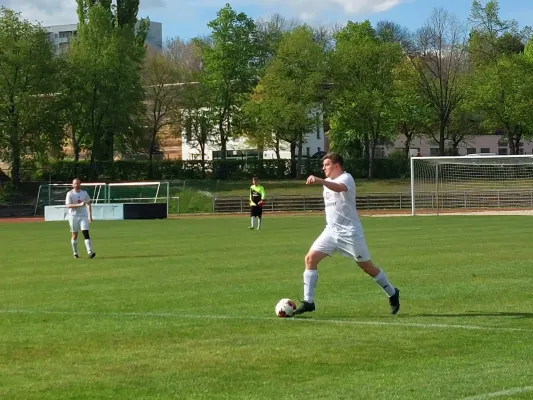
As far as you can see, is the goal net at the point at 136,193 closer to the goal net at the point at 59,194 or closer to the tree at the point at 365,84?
the goal net at the point at 59,194

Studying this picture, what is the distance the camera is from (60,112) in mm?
67812

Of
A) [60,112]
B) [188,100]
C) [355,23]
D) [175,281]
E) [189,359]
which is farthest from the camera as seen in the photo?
[355,23]

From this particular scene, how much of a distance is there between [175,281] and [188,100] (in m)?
63.1

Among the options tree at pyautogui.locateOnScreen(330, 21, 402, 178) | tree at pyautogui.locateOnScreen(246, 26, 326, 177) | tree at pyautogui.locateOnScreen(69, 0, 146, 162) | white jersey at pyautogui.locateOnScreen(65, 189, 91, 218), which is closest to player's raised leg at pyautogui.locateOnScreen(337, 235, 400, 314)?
white jersey at pyautogui.locateOnScreen(65, 189, 91, 218)

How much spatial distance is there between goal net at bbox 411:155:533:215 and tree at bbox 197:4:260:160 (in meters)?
26.7

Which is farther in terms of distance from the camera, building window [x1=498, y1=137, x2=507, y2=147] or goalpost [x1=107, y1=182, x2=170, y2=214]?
building window [x1=498, y1=137, x2=507, y2=147]

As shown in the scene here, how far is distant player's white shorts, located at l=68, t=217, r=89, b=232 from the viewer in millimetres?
22984

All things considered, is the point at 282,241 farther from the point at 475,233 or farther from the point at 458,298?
the point at 458,298

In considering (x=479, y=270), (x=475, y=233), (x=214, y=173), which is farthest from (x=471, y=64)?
(x=479, y=270)

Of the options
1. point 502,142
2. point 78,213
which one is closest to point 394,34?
point 502,142

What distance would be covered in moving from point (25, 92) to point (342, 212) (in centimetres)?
5713

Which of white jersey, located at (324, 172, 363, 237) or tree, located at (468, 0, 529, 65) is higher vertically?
tree, located at (468, 0, 529, 65)

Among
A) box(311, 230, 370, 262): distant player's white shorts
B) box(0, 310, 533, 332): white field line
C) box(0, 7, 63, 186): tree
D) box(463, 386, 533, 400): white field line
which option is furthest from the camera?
box(0, 7, 63, 186): tree

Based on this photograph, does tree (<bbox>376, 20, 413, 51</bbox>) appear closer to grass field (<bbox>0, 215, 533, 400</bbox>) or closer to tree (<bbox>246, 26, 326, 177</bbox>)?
tree (<bbox>246, 26, 326, 177</bbox>)
